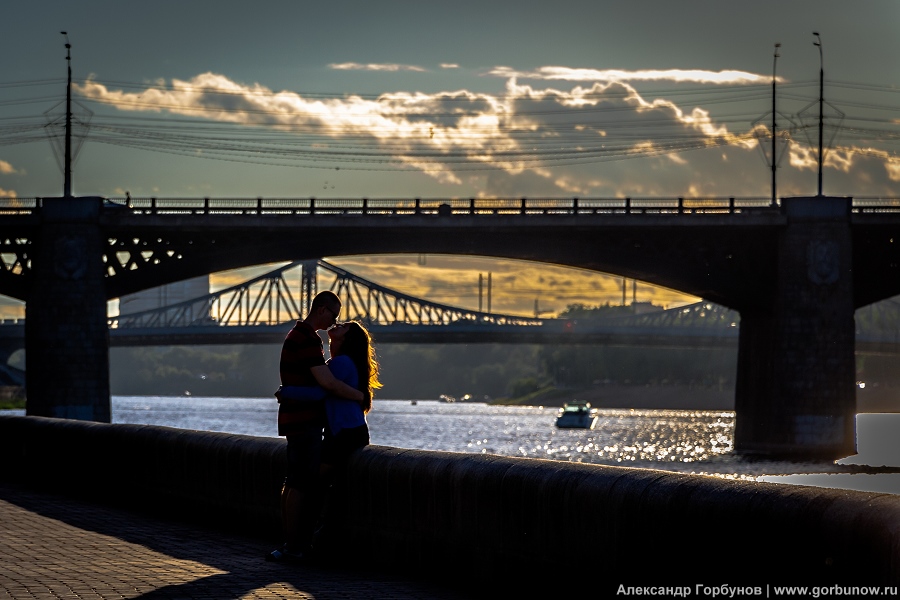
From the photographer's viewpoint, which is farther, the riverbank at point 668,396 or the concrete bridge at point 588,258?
the riverbank at point 668,396

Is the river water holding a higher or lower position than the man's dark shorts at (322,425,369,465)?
lower

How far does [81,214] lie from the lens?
6062 centimetres

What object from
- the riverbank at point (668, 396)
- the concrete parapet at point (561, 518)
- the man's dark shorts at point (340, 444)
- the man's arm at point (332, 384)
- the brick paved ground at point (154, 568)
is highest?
the man's arm at point (332, 384)

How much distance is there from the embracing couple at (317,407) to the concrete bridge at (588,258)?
48.6 m

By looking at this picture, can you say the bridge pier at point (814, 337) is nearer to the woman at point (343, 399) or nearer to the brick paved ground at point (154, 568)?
the brick paved ground at point (154, 568)

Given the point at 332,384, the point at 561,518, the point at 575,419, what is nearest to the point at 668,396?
the point at 575,419

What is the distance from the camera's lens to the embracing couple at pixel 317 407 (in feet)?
39.0

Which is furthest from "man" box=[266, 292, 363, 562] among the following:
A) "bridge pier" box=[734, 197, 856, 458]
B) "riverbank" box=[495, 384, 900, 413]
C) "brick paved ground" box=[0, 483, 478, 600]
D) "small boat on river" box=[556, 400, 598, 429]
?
"riverbank" box=[495, 384, 900, 413]

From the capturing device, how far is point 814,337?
5962 cm

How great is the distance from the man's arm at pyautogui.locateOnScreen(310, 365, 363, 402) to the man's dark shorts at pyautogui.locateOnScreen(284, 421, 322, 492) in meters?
0.52

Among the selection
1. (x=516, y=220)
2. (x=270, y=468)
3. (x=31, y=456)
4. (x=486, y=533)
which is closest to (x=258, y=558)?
(x=270, y=468)

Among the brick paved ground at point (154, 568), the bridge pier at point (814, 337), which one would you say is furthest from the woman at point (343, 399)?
the bridge pier at point (814, 337)

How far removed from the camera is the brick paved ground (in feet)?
34.7

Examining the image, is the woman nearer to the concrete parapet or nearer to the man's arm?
the man's arm
